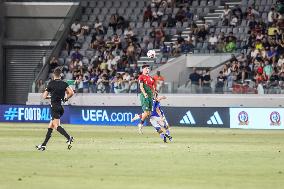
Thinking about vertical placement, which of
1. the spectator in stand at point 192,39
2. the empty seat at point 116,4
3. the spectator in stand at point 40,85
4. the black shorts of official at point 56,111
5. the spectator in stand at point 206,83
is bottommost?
the spectator in stand at point 40,85

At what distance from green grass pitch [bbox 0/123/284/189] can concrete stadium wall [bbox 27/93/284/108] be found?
644 inches

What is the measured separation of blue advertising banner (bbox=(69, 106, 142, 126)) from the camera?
4966cm

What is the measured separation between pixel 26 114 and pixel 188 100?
8832 mm

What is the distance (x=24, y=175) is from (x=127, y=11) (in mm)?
41275

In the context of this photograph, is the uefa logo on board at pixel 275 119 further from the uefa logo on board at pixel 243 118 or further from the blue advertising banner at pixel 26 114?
the blue advertising banner at pixel 26 114

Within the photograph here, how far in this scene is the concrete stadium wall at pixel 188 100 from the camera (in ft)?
156

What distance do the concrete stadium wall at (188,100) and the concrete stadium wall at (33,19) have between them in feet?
31.2

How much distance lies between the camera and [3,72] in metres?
61.8

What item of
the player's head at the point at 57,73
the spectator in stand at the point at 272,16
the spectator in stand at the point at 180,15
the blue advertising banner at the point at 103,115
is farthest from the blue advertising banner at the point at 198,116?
the player's head at the point at 57,73

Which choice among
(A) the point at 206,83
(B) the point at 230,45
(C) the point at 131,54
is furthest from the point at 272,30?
(C) the point at 131,54

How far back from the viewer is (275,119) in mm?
45375

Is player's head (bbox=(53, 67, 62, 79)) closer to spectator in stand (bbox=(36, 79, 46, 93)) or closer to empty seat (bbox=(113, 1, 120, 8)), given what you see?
spectator in stand (bbox=(36, 79, 46, 93))

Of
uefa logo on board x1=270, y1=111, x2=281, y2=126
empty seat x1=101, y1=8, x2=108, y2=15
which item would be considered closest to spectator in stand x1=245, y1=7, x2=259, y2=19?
uefa logo on board x1=270, y1=111, x2=281, y2=126

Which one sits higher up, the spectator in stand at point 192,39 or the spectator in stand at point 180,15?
the spectator in stand at point 180,15
